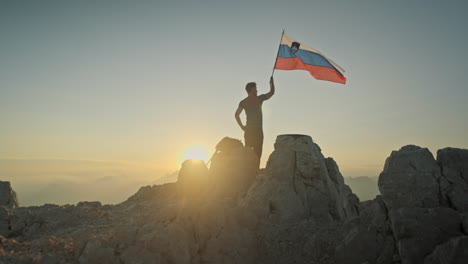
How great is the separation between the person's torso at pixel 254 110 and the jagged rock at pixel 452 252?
7.37 meters

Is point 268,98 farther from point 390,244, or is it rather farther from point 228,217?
point 390,244

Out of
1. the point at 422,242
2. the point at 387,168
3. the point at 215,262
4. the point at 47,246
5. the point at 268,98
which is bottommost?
the point at 215,262

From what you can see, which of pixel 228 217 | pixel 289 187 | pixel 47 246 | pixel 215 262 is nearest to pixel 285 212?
pixel 289 187

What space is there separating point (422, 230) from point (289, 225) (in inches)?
132

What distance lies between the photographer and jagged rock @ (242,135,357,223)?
873cm

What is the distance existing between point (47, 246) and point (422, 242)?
733 centimetres

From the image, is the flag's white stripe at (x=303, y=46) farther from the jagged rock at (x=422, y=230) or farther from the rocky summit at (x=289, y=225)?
the jagged rock at (x=422, y=230)

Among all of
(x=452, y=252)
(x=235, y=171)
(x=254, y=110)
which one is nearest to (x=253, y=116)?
(x=254, y=110)

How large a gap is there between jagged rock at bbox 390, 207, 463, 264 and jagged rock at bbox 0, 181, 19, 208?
528 inches

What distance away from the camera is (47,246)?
19.8ft

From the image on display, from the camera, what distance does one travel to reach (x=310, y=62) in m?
13.5

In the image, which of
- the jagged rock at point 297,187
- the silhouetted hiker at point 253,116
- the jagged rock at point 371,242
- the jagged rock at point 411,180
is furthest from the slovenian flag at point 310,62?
the jagged rock at point 371,242

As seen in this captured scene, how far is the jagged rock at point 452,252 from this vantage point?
4.63 m

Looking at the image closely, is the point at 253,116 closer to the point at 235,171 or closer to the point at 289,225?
the point at 235,171
